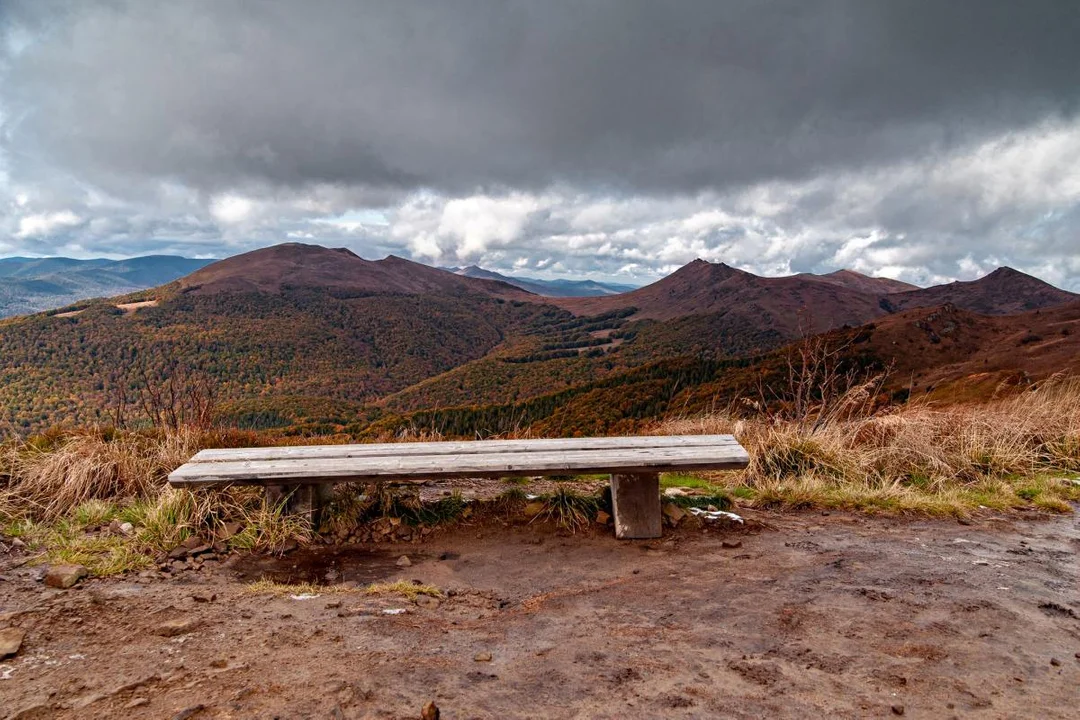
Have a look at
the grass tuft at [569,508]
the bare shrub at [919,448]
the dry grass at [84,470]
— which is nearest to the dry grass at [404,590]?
the grass tuft at [569,508]

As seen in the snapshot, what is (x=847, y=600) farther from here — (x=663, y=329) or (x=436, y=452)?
(x=663, y=329)

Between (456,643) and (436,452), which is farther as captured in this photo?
(436,452)

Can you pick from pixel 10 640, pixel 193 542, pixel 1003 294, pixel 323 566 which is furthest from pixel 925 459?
pixel 1003 294

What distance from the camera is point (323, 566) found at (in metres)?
4.16

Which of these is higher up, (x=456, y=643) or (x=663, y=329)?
(x=663, y=329)

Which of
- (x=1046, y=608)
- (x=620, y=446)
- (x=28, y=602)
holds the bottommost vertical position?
(x=1046, y=608)

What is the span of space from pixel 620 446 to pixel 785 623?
76.2 inches

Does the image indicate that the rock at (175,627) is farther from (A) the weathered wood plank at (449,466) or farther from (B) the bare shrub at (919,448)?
(B) the bare shrub at (919,448)

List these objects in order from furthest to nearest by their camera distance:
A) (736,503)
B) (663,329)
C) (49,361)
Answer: (663,329) < (49,361) < (736,503)

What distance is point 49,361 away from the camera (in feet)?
315

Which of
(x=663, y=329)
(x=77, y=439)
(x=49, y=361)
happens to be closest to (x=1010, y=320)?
(x=77, y=439)

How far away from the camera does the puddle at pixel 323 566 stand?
3.93 metres

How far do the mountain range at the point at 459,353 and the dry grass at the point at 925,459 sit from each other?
8.85 feet

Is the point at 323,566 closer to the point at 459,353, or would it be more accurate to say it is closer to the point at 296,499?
the point at 296,499
